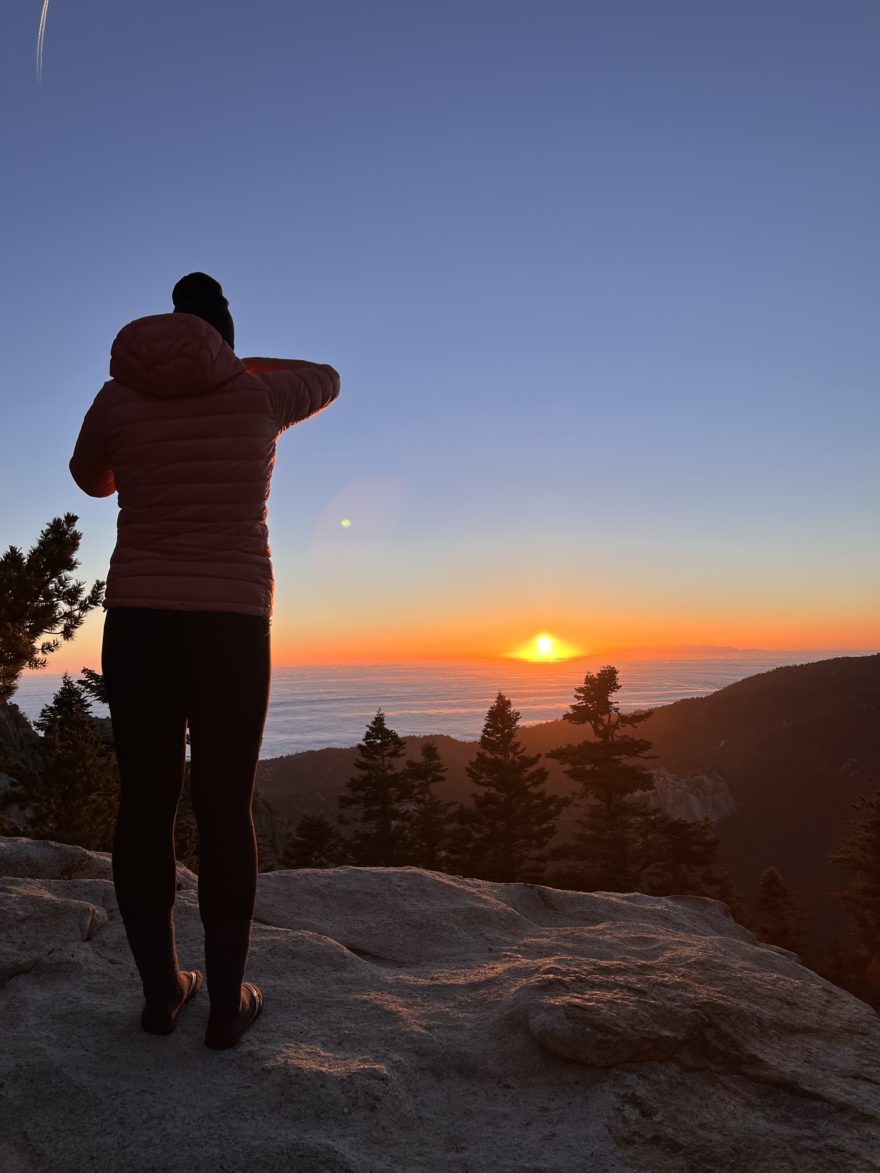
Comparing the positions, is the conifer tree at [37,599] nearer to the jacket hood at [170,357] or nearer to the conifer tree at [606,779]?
the jacket hood at [170,357]

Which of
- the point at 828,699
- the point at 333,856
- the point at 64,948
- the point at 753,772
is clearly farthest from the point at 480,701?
A: the point at 64,948

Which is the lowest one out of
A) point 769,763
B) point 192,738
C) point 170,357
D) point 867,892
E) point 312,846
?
point 769,763

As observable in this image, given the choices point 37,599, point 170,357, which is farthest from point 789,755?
point 170,357

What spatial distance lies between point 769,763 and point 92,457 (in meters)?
114

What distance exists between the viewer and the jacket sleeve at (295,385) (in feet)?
8.53

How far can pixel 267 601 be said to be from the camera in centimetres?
252

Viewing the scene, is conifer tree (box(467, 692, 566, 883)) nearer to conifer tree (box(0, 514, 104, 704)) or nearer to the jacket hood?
conifer tree (box(0, 514, 104, 704))

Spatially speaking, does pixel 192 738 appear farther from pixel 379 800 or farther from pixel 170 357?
pixel 379 800

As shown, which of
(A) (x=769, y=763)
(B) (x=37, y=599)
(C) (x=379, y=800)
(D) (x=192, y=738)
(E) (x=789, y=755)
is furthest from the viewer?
(E) (x=789, y=755)

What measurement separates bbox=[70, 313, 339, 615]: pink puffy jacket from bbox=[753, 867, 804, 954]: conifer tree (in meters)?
48.2

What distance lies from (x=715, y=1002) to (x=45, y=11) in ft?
19.6

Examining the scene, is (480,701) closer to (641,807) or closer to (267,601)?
(641,807)

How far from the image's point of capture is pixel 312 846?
3947 cm

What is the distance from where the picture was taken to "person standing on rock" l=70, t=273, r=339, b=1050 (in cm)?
238
